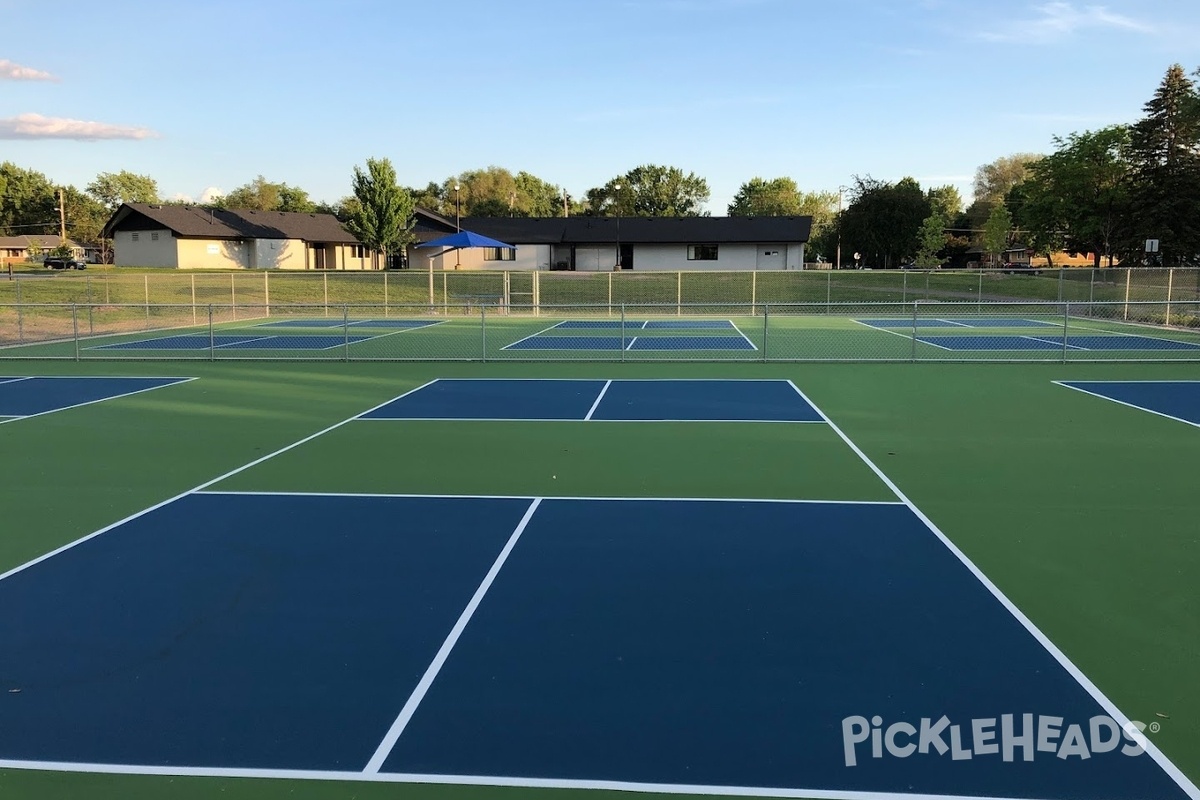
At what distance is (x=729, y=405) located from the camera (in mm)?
13992

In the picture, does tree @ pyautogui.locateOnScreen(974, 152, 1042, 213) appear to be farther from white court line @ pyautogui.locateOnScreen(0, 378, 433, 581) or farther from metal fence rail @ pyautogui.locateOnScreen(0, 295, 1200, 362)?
white court line @ pyautogui.locateOnScreen(0, 378, 433, 581)

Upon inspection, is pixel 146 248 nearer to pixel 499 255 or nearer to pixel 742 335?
pixel 499 255

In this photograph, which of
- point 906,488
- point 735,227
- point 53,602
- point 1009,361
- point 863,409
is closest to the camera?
point 53,602

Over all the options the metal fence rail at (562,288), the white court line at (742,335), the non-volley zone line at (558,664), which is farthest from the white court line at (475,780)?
the metal fence rail at (562,288)

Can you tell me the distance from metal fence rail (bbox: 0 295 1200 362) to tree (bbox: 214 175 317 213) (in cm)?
6775

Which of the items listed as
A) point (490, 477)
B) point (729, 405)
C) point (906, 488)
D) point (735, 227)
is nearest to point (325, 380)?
point (729, 405)

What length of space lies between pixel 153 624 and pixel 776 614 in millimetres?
3790

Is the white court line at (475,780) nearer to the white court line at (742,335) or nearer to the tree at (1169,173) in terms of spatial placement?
the white court line at (742,335)

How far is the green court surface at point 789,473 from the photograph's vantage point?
4.89 metres

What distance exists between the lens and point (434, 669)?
16.1ft

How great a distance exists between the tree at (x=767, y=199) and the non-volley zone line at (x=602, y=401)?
89461 millimetres

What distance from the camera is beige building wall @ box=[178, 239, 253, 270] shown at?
56906mm

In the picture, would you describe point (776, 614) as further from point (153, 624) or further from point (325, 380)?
point (325, 380)

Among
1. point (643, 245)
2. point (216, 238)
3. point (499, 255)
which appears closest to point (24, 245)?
point (216, 238)
